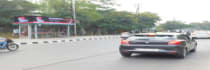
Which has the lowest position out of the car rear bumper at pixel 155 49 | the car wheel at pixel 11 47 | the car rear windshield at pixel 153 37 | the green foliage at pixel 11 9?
the car wheel at pixel 11 47

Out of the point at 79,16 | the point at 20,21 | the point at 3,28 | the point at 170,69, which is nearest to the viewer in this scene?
the point at 170,69

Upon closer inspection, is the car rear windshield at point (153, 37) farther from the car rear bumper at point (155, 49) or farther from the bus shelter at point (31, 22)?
the bus shelter at point (31, 22)


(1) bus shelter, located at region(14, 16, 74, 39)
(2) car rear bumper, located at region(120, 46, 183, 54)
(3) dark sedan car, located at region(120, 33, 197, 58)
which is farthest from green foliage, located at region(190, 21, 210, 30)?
(2) car rear bumper, located at region(120, 46, 183, 54)

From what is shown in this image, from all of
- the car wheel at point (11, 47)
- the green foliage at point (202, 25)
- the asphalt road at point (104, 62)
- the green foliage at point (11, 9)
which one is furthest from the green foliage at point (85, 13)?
the green foliage at point (202, 25)

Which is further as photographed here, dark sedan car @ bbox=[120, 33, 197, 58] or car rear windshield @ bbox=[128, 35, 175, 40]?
car rear windshield @ bbox=[128, 35, 175, 40]

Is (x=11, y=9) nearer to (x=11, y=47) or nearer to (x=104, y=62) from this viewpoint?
(x=11, y=47)

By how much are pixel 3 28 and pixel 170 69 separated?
3242 centimetres

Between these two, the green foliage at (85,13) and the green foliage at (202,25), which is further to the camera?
the green foliage at (202,25)

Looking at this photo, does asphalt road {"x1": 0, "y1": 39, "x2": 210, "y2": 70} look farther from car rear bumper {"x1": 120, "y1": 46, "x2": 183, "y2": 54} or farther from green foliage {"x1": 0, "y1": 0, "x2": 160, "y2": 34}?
green foliage {"x1": 0, "y1": 0, "x2": 160, "y2": 34}

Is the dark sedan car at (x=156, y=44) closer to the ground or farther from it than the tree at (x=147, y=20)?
closer to the ground

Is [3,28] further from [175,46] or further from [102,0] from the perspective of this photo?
[175,46]

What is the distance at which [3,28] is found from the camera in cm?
3419

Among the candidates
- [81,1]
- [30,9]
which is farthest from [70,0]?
[30,9]

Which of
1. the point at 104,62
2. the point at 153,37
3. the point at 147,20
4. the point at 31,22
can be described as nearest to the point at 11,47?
the point at 104,62
